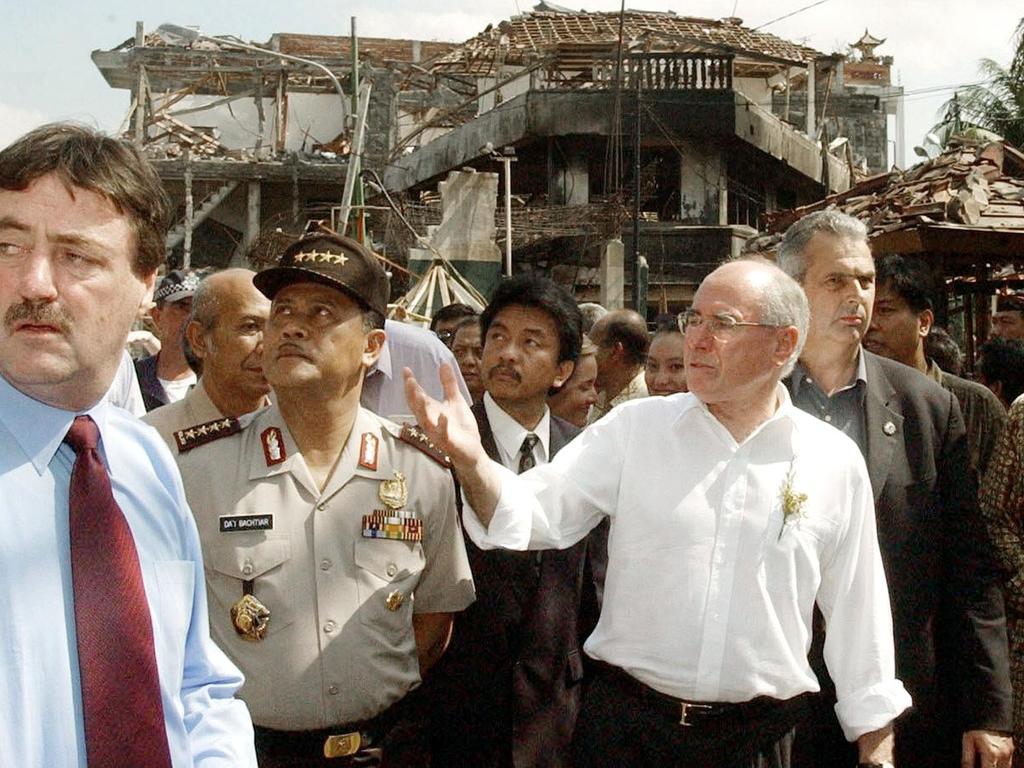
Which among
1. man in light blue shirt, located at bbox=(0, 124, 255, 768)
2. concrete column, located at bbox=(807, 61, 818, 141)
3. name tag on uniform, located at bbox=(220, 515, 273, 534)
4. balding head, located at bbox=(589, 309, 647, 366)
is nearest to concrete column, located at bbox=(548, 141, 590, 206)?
concrete column, located at bbox=(807, 61, 818, 141)

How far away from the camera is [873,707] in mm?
3277

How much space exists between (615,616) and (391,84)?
3471 cm

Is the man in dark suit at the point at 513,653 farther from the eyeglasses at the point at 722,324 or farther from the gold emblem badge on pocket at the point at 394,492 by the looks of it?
the eyeglasses at the point at 722,324

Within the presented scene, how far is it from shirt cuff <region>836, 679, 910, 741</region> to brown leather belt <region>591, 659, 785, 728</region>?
0.20m

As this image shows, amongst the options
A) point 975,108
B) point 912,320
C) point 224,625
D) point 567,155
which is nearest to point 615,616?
point 224,625

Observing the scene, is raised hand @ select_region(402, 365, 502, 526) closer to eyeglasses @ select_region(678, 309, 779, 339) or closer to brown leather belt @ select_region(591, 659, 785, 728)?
brown leather belt @ select_region(591, 659, 785, 728)

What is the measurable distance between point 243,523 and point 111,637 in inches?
49.5

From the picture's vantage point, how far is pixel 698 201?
2819 cm

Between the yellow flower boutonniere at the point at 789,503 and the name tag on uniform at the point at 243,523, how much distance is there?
1.43 m

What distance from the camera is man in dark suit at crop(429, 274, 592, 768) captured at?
3.68 meters

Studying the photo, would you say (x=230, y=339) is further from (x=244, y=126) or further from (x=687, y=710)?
(x=244, y=126)

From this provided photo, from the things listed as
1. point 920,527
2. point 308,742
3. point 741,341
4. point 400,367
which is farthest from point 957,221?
point 308,742

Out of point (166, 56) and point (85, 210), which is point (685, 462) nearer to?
point (85, 210)

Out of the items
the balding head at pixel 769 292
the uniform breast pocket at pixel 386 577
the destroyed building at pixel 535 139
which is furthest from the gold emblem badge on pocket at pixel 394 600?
the destroyed building at pixel 535 139
